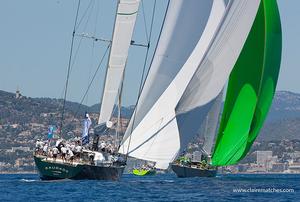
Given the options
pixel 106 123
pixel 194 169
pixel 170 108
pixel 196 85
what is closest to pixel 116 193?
pixel 170 108

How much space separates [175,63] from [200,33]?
1875mm

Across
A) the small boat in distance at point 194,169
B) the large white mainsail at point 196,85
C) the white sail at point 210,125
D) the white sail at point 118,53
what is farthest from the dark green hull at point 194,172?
the large white mainsail at point 196,85

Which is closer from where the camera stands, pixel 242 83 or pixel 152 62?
pixel 152 62

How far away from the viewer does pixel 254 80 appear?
173ft

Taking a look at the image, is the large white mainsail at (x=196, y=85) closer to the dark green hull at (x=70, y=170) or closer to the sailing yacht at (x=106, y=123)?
the sailing yacht at (x=106, y=123)

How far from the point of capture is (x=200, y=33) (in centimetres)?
5034

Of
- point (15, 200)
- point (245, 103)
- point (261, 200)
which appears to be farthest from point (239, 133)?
point (15, 200)

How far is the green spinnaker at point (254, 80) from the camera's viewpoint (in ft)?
172

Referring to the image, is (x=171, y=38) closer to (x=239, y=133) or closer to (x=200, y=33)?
(x=200, y=33)

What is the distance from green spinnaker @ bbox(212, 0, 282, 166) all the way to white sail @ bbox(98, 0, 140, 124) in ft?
18.6

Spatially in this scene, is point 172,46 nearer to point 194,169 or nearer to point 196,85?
point 196,85

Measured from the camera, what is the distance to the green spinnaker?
52375mm

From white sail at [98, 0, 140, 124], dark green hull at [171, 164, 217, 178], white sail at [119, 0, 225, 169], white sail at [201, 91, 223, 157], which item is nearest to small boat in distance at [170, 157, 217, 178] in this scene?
dark green hull at [171, 164, 217, 178]

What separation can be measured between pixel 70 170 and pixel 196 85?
288 inches
